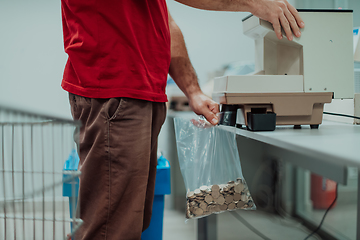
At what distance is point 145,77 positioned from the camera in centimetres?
81

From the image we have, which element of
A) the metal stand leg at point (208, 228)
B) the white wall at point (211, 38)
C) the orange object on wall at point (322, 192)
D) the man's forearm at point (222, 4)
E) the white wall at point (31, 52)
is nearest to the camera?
the man's forearm at point (222, 4)

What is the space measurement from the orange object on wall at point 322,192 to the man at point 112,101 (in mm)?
1619

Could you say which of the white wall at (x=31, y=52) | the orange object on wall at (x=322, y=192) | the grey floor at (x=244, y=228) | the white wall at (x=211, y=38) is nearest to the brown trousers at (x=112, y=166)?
the grey floor at (x=244, y=228)

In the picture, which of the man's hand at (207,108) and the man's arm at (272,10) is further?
the man's hand at (207,108)

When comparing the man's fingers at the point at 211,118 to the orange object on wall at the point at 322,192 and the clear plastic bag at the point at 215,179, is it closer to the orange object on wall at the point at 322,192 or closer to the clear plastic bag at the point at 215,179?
the clear plastic bag at the point at 215,179

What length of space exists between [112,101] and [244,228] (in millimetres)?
1403

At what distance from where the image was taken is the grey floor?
1748mm

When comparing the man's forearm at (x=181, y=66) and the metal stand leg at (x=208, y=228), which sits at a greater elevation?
the man's forearm at (x=181, y=66)

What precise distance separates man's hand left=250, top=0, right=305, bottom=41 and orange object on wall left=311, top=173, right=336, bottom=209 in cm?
136

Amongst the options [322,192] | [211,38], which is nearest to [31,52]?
[211,38]

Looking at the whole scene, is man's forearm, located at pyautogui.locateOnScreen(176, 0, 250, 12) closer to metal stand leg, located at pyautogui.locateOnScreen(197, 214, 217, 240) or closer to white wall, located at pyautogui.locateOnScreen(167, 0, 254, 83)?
metal stand leg, located at pyautogui.locateOnScreen(197, 214, 217, 240)

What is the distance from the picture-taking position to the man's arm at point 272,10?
96 cm

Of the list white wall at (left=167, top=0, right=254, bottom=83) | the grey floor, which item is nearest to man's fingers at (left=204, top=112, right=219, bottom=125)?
the grey floor

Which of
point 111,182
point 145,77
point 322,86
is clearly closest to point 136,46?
point 145,77
